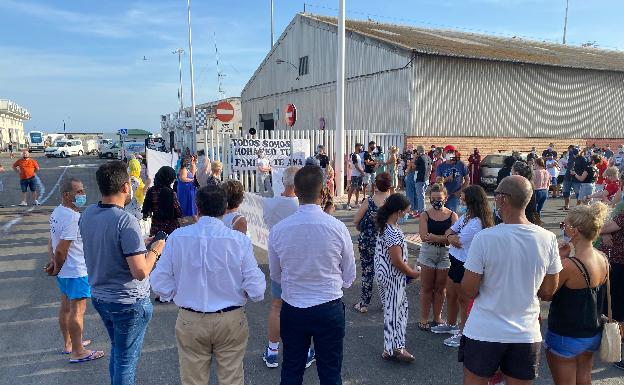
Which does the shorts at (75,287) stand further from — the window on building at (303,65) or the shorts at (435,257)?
the window on building at (303,65)

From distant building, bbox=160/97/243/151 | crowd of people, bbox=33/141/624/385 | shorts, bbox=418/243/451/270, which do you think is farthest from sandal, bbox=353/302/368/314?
distant building, bbox=160/97/243/151

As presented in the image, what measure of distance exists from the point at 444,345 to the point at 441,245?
107 cm

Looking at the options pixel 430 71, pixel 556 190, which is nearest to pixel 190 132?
pixel 430 71

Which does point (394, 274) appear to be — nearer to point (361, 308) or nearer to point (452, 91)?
point (361, 308)

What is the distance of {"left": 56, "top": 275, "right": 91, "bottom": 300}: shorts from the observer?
4.04m

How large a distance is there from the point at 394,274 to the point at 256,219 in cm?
407

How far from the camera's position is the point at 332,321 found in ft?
9.35

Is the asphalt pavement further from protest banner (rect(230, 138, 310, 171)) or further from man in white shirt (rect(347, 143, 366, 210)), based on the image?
protest banner (rect(230, 138, 310, 171))

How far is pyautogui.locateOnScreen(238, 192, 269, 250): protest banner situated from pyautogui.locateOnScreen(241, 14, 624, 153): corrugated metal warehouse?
39.7 feet

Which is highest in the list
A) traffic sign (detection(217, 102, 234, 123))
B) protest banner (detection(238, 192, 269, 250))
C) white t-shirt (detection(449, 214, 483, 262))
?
traffic sign (detection(217, 102, 234, 123))

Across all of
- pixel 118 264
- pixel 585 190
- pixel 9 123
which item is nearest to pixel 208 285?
pixel 118 264

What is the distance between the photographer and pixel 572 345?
2961mm

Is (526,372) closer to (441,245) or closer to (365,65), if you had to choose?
(441,245)

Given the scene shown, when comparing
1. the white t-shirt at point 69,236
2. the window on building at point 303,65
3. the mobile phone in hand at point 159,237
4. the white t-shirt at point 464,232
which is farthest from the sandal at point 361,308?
the window on building at point 303,65
